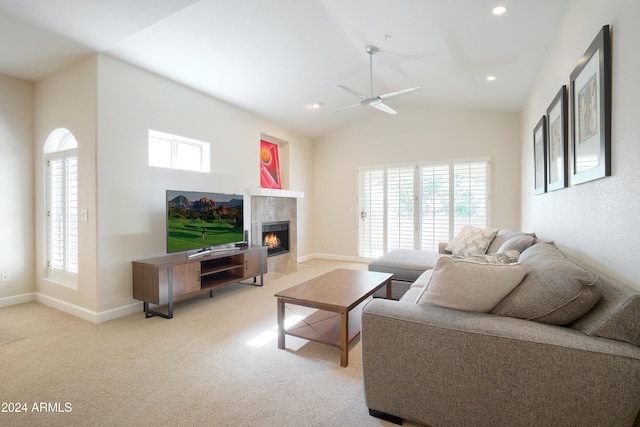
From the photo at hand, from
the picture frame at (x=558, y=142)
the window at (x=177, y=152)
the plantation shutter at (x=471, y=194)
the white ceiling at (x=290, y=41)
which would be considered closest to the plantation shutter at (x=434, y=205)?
the plantation shutter at (x=471, y=194)

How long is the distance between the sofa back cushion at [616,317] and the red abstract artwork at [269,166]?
4899 millimetres

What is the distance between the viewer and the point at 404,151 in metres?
6.21

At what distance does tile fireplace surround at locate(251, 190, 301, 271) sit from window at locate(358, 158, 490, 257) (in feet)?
4.90

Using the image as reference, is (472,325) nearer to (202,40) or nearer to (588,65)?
(588,65)

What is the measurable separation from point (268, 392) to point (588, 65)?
2833mm

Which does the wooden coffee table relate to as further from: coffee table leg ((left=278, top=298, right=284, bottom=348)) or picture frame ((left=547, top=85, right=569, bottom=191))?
picture frame ((left=547, top=85, right=569, bottom=191))

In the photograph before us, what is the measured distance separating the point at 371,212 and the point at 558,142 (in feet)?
13.5

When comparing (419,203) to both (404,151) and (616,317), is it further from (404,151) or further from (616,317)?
(616,317)

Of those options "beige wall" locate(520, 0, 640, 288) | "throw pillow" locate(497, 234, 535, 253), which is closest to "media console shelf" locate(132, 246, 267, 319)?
"throw pillow" locate(497, 234, 535, 253)

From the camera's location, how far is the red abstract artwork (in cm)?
570

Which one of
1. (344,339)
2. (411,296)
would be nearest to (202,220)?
(344,339)

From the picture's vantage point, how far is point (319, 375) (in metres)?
2.20

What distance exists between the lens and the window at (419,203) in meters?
5.61

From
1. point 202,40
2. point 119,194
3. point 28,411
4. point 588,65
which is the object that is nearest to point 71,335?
point 28,411
